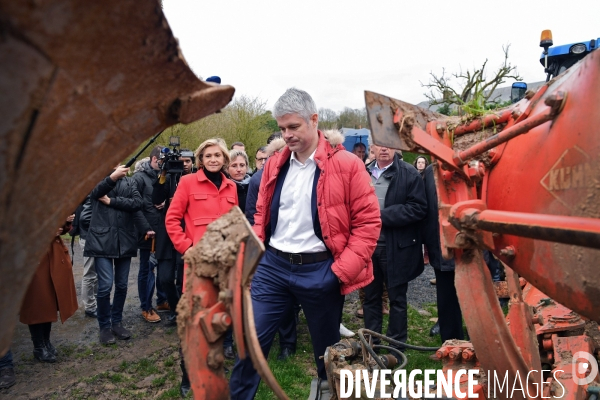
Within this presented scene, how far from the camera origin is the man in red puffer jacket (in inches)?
115

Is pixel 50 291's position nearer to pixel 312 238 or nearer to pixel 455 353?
pixel 312 238

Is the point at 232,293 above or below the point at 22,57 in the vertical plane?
below

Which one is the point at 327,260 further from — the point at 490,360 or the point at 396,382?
the point at 490,360

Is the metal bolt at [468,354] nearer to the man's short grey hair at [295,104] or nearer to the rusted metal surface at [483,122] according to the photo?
the rusted metal surface at [483,122]

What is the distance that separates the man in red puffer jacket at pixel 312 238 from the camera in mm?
2914

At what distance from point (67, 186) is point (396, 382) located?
1.78 meters

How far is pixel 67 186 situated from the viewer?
983 millimetres

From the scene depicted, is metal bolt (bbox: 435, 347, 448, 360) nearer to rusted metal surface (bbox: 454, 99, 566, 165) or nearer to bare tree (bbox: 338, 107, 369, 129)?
rusted metal surface (bbox: 454, 99, 566, 165)

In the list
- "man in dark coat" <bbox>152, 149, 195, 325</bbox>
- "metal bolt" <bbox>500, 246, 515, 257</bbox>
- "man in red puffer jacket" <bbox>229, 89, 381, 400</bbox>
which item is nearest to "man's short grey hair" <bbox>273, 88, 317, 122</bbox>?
"man in red puffer jacket" <bbox>229, 89, 381, 400</bbox>

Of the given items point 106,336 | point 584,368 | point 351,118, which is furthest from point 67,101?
point 351,118

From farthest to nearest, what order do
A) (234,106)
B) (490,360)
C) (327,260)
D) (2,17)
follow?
1. (234,106)
2. (327,260)
3. (490,360)
4. (2,17)

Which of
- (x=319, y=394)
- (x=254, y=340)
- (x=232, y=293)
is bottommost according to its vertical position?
(x=319, y=394)

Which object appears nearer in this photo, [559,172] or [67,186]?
[67,186]

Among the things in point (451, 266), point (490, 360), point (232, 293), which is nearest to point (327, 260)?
point (490, 360)
